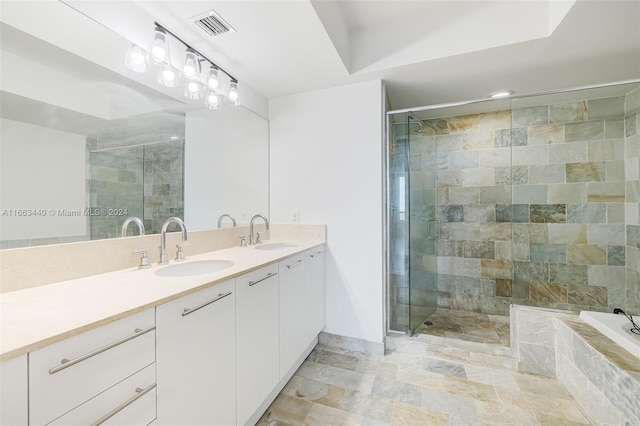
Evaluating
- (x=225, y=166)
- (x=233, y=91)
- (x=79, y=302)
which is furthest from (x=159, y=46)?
(x=79, y=302)

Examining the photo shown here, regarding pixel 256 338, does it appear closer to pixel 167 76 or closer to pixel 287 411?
pixel 287 411

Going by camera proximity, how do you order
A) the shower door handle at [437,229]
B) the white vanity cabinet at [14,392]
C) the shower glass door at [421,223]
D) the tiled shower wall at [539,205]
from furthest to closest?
the shower door handle at [437,229] → the shower glass door at [421,223] → the tiled shower wall at [539,205] → the white vanity cabinet at [14,392]

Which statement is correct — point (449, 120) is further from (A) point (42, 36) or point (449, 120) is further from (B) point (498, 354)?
(A) point (42, 36)

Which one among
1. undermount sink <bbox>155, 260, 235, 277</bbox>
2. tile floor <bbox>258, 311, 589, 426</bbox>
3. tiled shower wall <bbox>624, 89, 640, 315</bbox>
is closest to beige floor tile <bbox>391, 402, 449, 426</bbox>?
tile floor <bbox>258, 311, 589, 426</bbox>

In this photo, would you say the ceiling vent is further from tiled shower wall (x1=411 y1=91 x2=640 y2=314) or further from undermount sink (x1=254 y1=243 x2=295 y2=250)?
tiled shower wall (x1=411 y1=91 x2=640 y2=314)

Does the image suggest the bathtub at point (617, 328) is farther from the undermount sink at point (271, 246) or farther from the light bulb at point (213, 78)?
the light bulb at point (213, 78)

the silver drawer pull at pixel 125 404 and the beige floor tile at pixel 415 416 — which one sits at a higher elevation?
the silver drawer pull at pixel 125 404

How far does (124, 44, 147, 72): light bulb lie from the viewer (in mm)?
1438

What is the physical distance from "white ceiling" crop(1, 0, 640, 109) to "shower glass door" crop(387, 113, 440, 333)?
501mm

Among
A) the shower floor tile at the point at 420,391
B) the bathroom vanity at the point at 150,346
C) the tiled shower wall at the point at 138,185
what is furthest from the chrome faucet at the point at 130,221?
the shower floor tile at the point at 420,391

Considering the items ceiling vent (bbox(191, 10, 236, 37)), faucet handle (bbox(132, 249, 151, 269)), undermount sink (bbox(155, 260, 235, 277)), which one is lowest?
undermount sink (bbox(155, 260, 235, 277))

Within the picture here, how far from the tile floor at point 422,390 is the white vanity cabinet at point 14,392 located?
1235 millimetres

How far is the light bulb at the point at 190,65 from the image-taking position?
1697 millimetres

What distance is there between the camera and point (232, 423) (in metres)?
1.22
